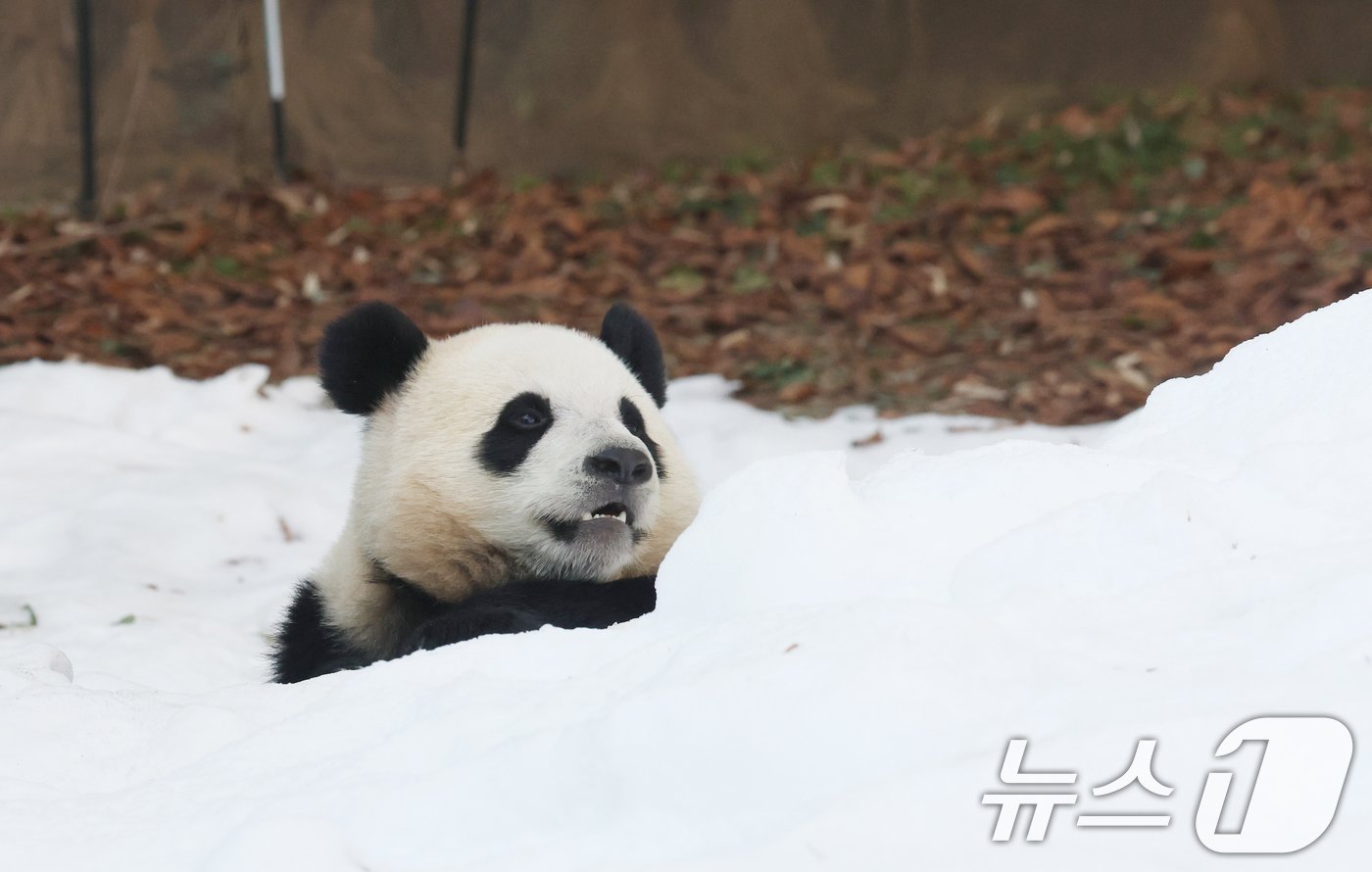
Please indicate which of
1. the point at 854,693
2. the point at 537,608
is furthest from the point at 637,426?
the point at 854,693

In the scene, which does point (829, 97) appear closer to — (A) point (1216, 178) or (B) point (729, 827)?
(A) point (1216, 178)

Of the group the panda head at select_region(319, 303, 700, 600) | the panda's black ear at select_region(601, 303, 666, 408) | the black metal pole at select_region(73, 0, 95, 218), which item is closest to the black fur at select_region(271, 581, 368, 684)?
the panda head at select_region(319, 303, 700, 600)

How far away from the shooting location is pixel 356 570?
12.0 ft

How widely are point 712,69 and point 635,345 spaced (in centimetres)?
639

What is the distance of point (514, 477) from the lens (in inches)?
138

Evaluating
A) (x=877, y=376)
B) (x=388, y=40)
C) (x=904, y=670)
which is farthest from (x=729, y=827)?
(x=388, y=40)

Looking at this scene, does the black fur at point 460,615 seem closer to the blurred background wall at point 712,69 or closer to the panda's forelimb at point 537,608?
the panda's forelimb at point 537,608

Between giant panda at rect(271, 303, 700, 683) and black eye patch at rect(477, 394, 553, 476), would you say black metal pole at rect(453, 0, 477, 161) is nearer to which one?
giant panda at rect(271, 303, 700, 683)

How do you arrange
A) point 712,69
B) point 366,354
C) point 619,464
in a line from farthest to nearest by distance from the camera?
point 712,69, point 366,354, point 619,464

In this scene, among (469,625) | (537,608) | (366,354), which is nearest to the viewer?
(469,625)

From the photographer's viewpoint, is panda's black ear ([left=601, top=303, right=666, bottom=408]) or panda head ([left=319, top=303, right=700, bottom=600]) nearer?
panda head ([left=319, top=303, right=700, bottom=600])

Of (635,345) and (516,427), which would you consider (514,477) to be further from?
(635,345)

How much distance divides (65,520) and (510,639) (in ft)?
10.6

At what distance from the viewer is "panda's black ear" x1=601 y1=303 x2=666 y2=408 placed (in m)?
4.14
